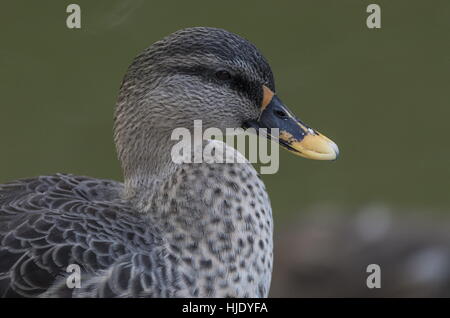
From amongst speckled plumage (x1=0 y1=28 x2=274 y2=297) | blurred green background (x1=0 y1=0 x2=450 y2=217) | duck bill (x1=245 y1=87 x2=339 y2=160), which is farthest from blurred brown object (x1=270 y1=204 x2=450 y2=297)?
speckled plumage (x1=0 y1=28 x2=274 y2=297)

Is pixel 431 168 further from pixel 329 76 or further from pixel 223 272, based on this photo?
pixel 223 272

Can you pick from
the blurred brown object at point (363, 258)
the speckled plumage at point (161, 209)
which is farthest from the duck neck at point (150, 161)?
the blurred brown object at point (363, 258)

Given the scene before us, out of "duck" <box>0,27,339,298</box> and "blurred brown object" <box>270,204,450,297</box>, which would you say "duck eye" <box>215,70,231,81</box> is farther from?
"blurred brown object" <box>270,204,450,297</box>

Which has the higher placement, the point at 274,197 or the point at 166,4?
the point at 166,4

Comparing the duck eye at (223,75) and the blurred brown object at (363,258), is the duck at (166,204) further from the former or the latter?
the blurred brown object at (363,258)

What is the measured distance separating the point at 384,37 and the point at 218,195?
4.08 metres

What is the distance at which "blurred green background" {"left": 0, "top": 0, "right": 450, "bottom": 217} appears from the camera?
616cm

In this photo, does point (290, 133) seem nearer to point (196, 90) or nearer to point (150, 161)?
point (196, 90)

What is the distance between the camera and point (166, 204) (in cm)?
311

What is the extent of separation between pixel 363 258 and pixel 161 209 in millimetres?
2080

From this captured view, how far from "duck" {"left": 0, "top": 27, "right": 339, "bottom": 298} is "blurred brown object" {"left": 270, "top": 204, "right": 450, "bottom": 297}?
1659 millimetres

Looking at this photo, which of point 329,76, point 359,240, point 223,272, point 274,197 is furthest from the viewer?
point 329,76

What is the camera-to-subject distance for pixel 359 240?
506 centimetres
